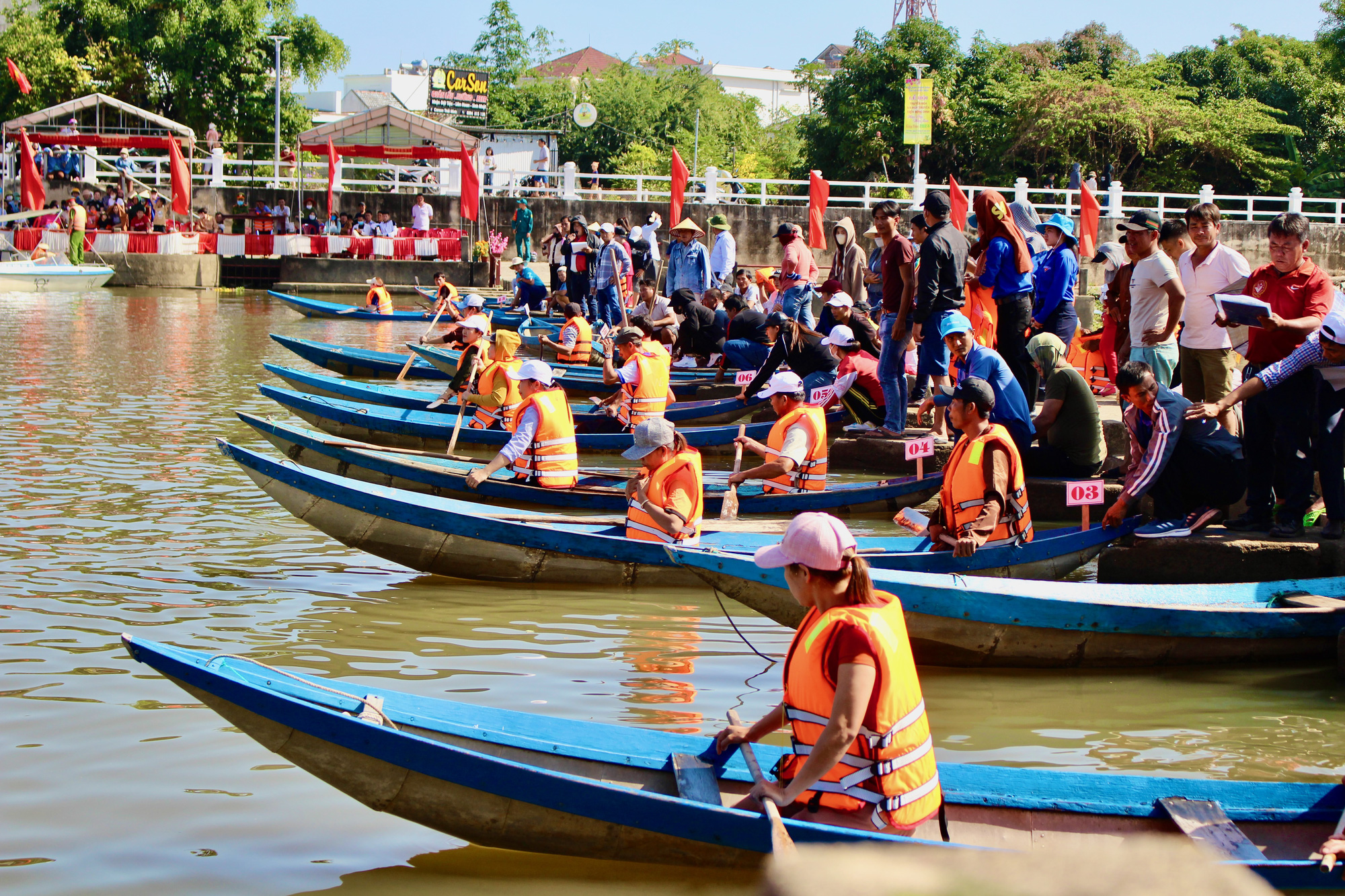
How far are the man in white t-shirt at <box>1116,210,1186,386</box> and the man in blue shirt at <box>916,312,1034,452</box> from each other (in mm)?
925

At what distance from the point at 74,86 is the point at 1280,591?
134ft

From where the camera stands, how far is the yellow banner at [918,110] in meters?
28.8

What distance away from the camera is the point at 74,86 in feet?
127

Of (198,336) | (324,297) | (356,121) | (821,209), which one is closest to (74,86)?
(356,121)

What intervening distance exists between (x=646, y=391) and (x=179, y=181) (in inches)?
846

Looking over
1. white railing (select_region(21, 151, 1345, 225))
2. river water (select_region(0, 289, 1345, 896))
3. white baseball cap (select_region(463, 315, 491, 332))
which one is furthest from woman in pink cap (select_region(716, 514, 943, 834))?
white railing (select_region(21, 151, 1345, 225))

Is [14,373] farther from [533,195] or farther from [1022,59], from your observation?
[1022,59]

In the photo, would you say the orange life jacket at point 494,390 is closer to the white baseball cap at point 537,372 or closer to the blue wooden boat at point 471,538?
Result: the white baseball cap at point 537,372

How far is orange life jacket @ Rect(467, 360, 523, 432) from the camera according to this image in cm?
1123

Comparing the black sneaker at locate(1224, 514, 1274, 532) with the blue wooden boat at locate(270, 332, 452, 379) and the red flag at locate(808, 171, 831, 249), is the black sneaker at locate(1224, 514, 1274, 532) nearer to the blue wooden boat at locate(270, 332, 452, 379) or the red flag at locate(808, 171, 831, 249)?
the blue wooden boat at locate(270, 332, 452, 379)

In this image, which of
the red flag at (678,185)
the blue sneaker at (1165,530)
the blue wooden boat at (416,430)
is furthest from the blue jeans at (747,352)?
the red flag at (678,185)

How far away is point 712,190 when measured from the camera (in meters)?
31.0

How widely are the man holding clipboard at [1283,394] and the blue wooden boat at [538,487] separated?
221 cm

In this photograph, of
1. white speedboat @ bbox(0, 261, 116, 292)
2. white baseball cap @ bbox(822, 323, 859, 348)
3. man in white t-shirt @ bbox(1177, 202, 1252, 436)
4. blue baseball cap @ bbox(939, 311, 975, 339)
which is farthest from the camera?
white speedboat @ bbox(0, 261, 116, 292)
